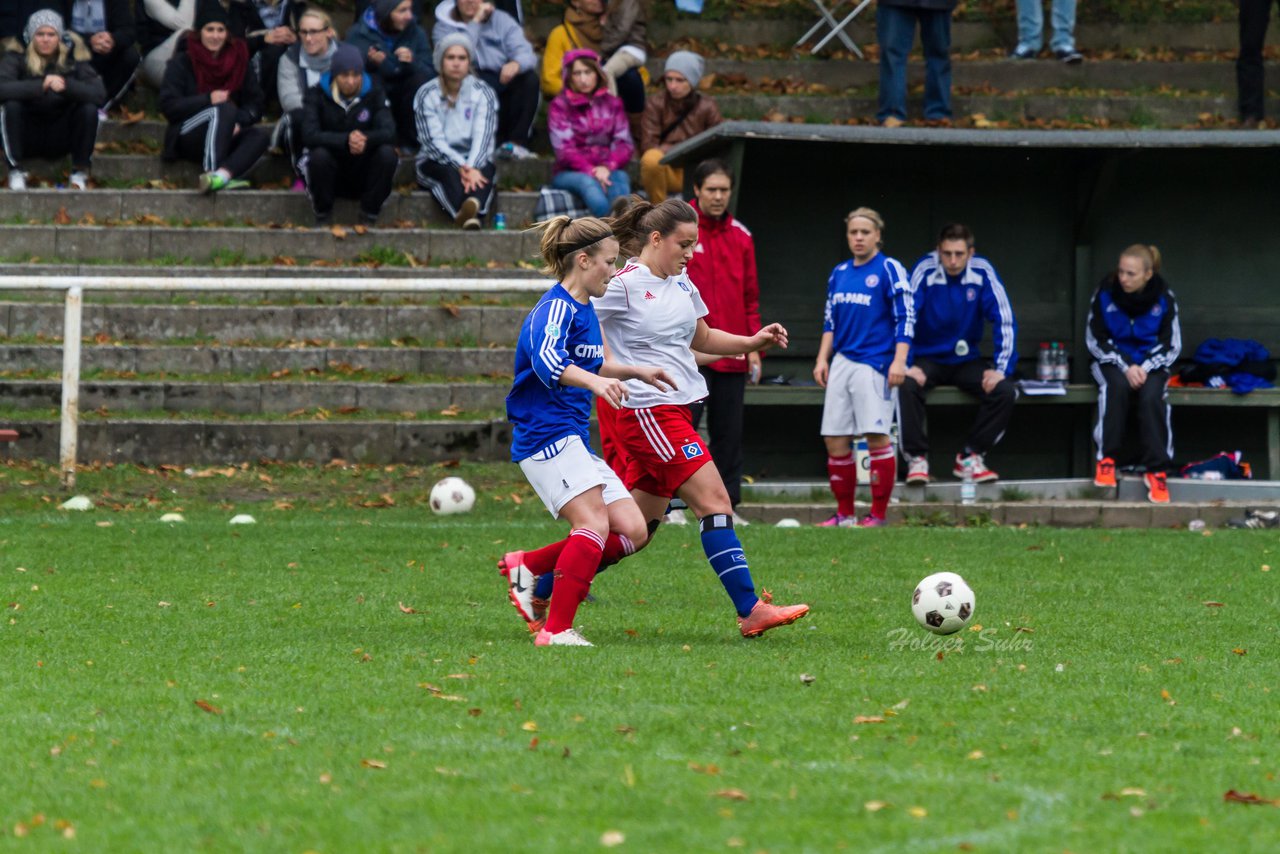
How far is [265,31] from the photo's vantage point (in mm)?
16812

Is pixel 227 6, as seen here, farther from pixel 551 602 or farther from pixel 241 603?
pixel 551 602

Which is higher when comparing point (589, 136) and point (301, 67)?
point (301, 67)

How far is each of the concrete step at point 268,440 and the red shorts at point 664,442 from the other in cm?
628

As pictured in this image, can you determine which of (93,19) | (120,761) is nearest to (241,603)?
(120,761)

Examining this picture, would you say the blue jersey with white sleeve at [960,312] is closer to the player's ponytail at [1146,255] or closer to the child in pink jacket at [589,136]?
the player's ponytail at [1146,255]

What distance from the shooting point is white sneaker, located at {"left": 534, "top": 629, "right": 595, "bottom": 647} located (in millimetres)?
6672

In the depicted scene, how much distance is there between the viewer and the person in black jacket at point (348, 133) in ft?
49.9

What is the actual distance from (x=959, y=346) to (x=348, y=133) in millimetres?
5702

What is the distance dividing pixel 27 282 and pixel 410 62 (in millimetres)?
5599

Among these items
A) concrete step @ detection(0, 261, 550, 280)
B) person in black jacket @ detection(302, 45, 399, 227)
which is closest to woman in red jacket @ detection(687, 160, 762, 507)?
concrete step @ detection(0, 261, 550, 280)

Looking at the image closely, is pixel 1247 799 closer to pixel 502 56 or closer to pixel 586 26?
pixel 502 56

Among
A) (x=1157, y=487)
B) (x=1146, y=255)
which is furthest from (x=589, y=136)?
(x=1157, y=487)

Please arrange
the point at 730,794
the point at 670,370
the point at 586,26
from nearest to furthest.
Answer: the point at 730,794, the point at 670,370, the point at 586,26

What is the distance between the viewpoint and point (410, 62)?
643 inches
